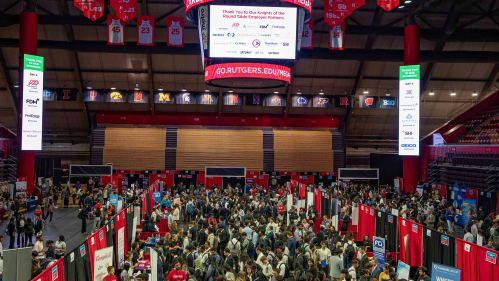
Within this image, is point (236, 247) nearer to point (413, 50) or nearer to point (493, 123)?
point (413, 50)

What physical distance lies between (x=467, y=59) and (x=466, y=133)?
667 cm

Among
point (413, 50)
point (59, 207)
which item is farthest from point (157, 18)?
point (413, 50)

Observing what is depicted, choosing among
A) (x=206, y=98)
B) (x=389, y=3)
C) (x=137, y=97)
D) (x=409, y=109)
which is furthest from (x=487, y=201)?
(x=137, y=97)

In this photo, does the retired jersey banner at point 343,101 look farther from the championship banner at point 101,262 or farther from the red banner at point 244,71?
the championship banner at point 101,262

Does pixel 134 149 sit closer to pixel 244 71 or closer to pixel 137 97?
pixel 137 97

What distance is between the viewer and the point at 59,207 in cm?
2819

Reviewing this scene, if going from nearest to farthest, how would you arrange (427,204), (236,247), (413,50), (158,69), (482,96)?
1. (236,247)
2. (427,204)
3. (413,50)
4. (158,69)
5. (482,96)

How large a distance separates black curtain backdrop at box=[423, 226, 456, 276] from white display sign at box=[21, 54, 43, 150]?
21302 millimetres

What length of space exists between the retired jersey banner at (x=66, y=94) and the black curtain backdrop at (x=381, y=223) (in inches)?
984

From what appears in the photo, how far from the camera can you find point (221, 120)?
3784 centimetres

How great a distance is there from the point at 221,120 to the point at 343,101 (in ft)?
33.9

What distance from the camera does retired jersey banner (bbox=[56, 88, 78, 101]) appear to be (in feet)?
108

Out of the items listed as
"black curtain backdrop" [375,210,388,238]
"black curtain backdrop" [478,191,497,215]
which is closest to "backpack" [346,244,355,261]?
"black curtain backdrop" [375,210,388,238]

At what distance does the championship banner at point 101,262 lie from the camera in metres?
10.3
